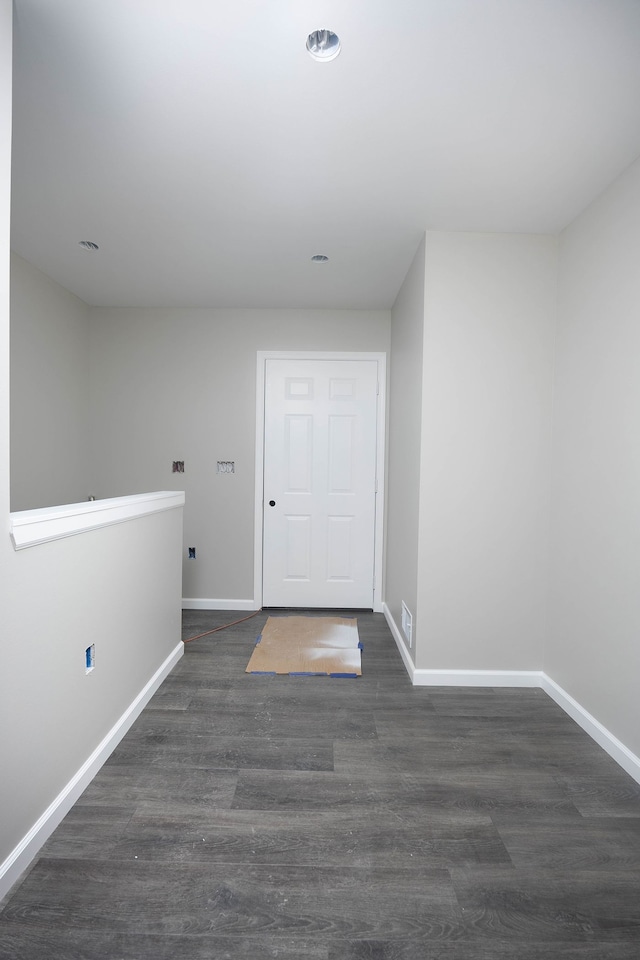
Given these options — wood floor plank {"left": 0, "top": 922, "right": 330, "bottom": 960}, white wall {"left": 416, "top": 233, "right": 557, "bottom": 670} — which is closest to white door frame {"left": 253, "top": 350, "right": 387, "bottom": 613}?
white wall {"left": 416, "top": 233, "right": 557, "bottom": 670}

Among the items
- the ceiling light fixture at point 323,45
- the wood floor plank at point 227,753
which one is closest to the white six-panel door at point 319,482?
the wood floor plank at point 227,753

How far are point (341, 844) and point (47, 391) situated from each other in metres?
3.39

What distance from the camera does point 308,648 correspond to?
11.3 ft

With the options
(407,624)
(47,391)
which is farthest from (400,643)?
(47,391)

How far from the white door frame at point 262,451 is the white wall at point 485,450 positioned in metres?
1.42

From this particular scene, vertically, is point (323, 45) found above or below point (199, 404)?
above

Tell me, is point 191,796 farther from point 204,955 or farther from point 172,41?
point 172,41

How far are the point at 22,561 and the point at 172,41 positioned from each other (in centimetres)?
167

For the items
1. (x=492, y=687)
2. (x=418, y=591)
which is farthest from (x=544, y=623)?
(x=418, y=591)

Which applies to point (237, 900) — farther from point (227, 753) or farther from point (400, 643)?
point (400, 643)

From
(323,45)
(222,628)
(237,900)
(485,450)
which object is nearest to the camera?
(237,900)

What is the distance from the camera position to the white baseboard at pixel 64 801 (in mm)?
1462

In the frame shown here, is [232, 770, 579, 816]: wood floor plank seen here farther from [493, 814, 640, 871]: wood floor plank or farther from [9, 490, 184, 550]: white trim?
[9, 490, 184, 550]: white trim

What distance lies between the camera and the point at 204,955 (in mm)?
1263
